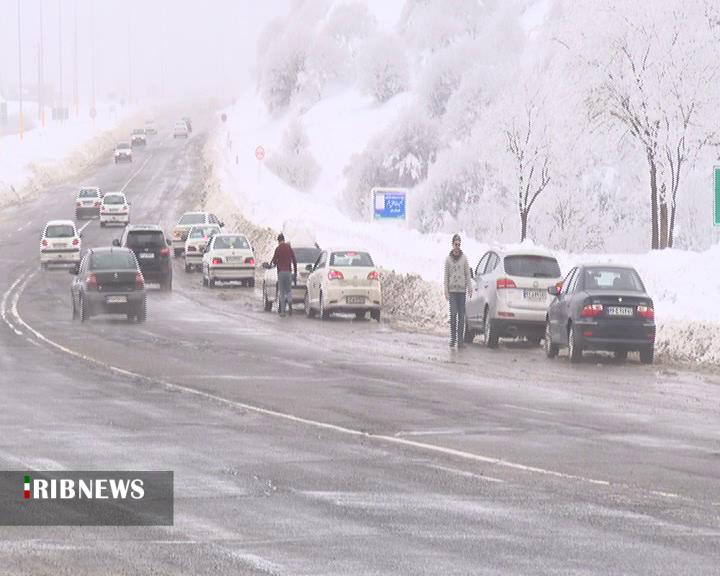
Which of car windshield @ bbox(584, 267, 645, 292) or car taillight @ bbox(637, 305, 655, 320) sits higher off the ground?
car windshield @ bbox(584, 267, 645, 292)

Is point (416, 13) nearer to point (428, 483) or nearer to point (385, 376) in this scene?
point (385, 376)

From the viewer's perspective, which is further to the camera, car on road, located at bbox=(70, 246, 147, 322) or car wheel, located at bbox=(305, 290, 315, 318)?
car wheel, located at bbox=(305, 290, 315, 318)

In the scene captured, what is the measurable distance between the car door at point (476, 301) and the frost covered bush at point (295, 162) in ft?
334

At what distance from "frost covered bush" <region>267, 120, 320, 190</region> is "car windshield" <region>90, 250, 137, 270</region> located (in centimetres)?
9570

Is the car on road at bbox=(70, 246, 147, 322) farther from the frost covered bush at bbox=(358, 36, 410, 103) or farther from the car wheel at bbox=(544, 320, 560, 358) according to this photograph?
the frost covered bush at bbox=(358, 36, 410, 103)

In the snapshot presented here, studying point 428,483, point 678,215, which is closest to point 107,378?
point 428,483

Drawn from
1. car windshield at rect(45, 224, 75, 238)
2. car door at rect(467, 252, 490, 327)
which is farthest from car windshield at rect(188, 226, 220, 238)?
car door at rect(467, 252, 490, 327)

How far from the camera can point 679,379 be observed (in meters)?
21.8

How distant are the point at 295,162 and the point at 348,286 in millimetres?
101873

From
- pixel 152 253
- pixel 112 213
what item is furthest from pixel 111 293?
pixel 112 213

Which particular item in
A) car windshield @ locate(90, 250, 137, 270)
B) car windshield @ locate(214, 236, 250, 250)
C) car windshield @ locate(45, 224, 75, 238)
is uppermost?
car windshield @ locate(45, 224, 75, 238)

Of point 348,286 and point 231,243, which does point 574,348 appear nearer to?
point 348,286

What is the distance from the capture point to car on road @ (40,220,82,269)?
180 ft

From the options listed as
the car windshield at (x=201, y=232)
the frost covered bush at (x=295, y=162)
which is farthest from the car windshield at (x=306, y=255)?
the frost covered bush at (x=295, y=162)
